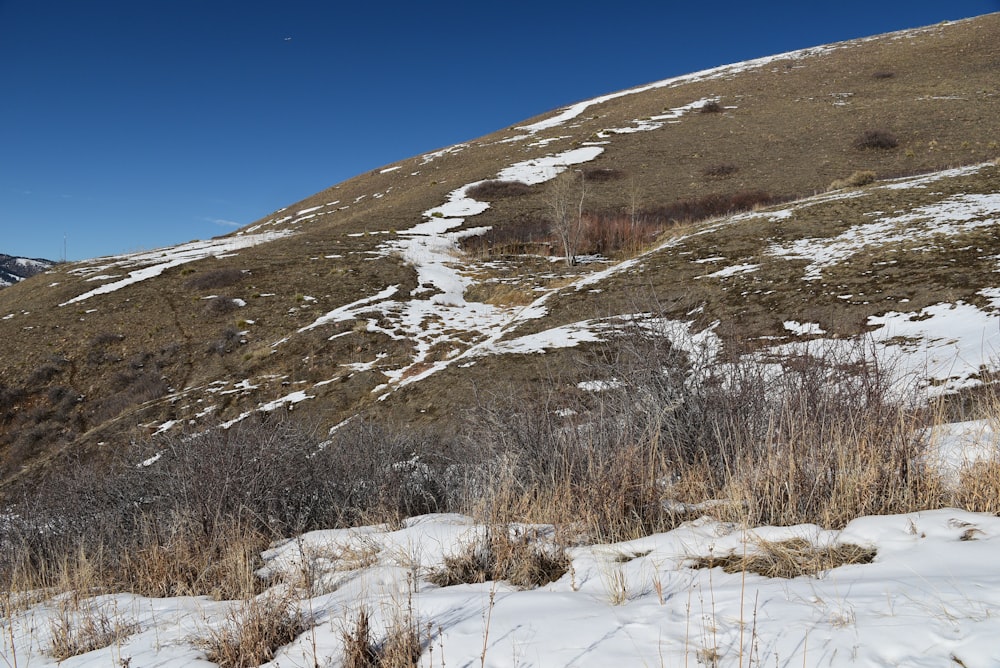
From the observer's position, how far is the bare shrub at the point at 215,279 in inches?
855

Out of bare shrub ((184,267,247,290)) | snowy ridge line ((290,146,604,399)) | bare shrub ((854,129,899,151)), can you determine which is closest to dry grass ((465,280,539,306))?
snowy ridge line ((290,146,604,399))

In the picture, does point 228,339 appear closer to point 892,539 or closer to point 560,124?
point 892,539

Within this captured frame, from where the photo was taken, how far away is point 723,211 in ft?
84.0

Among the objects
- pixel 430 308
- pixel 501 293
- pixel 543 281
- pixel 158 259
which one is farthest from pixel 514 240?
pixel 158 259

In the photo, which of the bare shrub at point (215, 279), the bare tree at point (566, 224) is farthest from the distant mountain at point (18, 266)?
the bare tree at point (566, 224)

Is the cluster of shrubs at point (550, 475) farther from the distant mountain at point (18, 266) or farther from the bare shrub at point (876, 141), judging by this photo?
the distant mountain at point (18, 266)

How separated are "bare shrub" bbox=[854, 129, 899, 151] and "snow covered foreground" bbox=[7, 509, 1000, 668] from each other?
35.9m

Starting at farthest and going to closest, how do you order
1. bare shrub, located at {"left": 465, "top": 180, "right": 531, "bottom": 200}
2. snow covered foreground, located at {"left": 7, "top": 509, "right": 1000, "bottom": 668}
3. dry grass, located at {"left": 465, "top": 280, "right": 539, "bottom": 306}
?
bare shrub, located at {"left": 465, "top": 180, "right": 531, "bottom": 200} < dry grass, located at {"left": 465, "top": 280, "right": 539, "bottom": 306} < snow covered foreground, located at {"left": 7, "top": 509, "right": 1000, "bottom": 668}

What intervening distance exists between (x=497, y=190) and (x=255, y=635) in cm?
3345

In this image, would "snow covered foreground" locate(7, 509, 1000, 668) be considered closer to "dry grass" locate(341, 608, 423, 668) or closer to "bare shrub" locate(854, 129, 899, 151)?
"dry grass" locate(341, 608, 423, 668)

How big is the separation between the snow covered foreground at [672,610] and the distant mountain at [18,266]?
191461 mm

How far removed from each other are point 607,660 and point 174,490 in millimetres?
4549

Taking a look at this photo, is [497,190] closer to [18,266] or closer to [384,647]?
[384,647]

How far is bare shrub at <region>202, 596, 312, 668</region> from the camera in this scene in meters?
2.67
